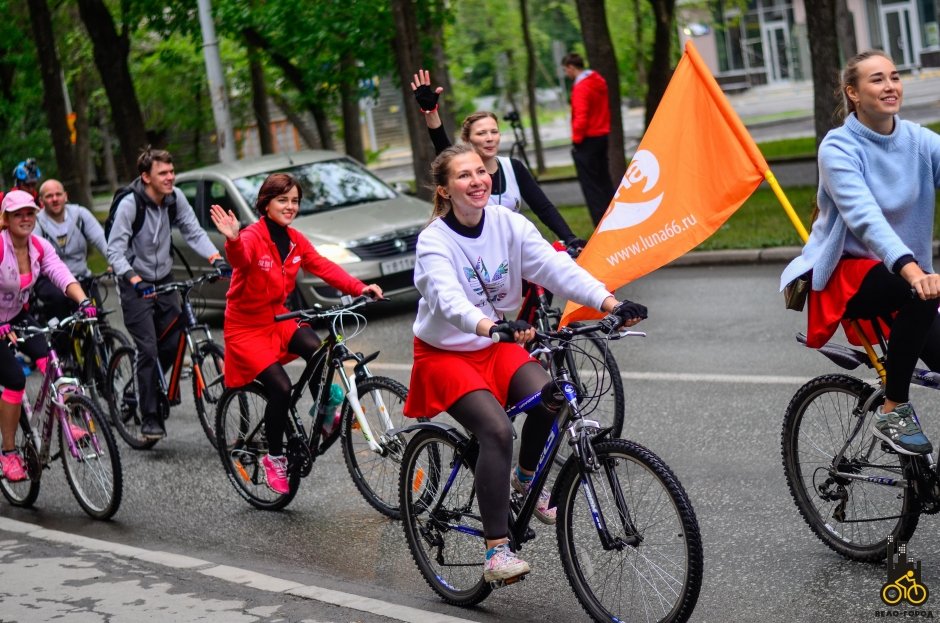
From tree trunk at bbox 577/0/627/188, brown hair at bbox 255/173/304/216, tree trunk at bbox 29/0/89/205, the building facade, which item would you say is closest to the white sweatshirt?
brown hair at bbox 255/173/304/216

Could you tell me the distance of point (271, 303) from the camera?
7.28 meters

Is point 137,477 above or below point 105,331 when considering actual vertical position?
below

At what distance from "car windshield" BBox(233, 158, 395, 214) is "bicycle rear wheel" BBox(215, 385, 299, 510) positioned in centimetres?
737

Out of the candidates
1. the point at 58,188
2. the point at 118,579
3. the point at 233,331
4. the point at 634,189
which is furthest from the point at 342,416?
the point at 58,188

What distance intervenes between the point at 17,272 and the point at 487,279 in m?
3.62

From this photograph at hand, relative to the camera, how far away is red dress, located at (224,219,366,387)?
716cm

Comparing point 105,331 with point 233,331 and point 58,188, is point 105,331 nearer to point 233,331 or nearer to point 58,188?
point 58,188

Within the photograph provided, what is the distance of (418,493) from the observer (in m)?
5.64

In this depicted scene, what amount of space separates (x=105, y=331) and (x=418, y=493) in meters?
4.87

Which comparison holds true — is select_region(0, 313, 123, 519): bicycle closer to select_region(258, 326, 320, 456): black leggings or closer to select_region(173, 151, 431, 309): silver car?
select_region(258, 326, 320, 456): black leggings

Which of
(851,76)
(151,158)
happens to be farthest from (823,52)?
(851,76)

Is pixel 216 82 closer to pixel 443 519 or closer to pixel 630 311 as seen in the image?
pixel 443 519

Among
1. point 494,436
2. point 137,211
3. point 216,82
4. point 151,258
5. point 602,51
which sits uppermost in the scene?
point 216,82

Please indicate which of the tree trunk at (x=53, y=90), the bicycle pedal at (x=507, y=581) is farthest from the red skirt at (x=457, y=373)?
the tree trunk at (x=53, y=90)
